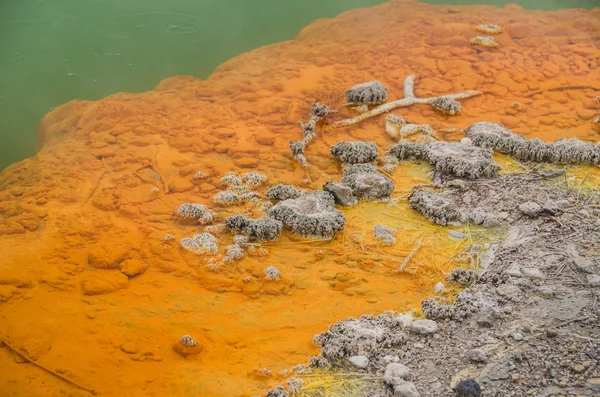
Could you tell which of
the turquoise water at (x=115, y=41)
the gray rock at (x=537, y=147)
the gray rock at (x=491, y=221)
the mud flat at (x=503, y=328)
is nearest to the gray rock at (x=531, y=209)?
the mud flat at (x=503, y=328)

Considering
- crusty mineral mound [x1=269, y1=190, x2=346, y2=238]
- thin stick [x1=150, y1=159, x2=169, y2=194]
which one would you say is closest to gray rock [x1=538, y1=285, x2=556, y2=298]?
crusty mineral mound [x1=269, y1=190, x2=346, y2=238]

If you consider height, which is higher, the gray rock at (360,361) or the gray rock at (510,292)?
the gray rock at (510,292)

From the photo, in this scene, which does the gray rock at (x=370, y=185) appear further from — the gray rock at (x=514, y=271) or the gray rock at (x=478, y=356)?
the gray rock at (x=478, y=356)

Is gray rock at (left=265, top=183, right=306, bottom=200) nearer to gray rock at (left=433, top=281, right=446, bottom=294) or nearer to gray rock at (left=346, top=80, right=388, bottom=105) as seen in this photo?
gray rock at (left=433, top=281, right=446, bottom=294)

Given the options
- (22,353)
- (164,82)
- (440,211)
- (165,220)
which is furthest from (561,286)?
(164,82)

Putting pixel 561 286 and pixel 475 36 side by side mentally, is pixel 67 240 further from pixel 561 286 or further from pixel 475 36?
pixel 475 36

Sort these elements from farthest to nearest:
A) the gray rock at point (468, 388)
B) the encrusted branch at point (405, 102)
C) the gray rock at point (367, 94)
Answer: the gray rock at point (367, 94), the encrusted branch at point (405, 102), the gray rock at point (468, 388)
